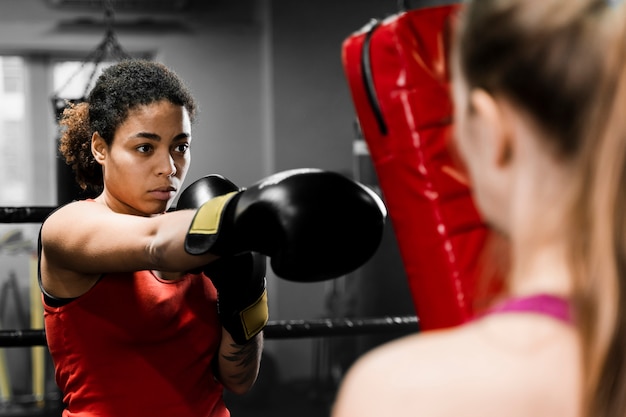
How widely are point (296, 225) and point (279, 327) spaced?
3.07 ft

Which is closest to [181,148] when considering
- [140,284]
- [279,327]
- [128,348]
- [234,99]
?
[140,284]

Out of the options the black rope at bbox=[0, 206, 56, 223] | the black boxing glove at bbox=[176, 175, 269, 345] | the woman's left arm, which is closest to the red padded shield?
the black boxing glove at bbox=[176, 175, 269, 345]

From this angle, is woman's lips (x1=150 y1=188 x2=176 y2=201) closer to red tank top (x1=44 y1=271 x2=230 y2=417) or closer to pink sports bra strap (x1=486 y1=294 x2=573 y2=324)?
red tank top (x1=44 y1=271 x2=230 y2=417)

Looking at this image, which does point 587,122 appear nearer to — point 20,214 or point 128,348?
point 128,348

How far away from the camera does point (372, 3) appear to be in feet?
16.5

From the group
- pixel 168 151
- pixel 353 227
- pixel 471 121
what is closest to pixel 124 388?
pixel 168 151

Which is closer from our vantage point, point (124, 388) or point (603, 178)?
point (603, 178)

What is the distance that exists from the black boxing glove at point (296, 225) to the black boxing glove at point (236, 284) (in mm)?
255

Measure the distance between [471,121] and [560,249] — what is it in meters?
0.10

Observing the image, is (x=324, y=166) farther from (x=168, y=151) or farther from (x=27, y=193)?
(x=168, y=151)

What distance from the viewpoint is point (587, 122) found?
466mm

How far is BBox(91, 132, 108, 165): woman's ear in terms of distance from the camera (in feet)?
4.29

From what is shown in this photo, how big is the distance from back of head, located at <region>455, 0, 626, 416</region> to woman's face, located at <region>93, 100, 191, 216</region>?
844 mm

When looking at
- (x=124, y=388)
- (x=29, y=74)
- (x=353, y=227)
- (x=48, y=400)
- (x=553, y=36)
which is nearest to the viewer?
(x=553, y=36)
